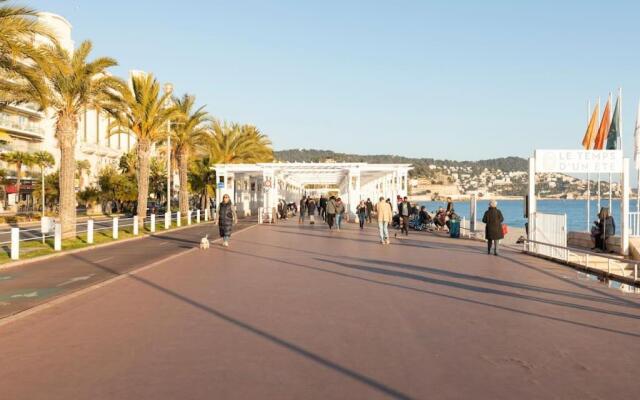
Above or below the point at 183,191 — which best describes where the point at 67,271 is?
below

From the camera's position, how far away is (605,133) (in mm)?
28844

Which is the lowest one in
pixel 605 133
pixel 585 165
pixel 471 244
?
pixel 471 244

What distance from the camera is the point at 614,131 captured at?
27922mm

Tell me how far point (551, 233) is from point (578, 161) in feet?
7.75

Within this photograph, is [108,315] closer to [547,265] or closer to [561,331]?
[561,331]

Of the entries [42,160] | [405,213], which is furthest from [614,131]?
[42,160]

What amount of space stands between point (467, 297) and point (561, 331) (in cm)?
267

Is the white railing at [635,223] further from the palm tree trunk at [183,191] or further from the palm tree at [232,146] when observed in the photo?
the palm tree at [232,146]

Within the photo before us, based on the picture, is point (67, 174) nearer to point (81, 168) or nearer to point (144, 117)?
point (144, 117)

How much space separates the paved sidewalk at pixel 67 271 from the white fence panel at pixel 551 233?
429 inches

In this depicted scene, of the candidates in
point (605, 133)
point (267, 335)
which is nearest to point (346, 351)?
point (267, 335)

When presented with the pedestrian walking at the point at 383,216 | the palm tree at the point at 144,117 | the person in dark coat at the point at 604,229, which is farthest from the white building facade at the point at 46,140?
the person in dark coat at the point at 604,229

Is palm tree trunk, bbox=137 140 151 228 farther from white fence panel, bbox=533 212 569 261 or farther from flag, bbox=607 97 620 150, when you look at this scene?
flag, bbox=607 97 620 150

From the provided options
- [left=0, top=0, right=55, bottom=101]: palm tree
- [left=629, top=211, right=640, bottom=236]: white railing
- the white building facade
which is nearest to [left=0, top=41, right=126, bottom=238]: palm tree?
[left=0, top=0, right=55, bottom=101]: palm tree
